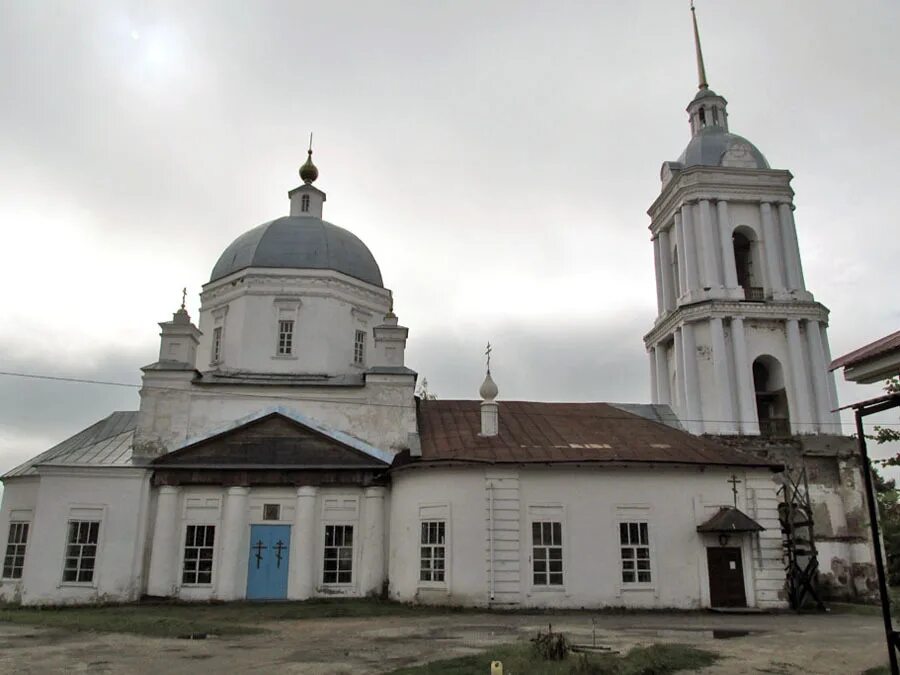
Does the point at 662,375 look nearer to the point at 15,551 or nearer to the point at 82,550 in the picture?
the point at 82,550

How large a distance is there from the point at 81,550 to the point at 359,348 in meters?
10.7

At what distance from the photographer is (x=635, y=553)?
19.5 meters

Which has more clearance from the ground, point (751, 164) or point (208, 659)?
point (751, 164)

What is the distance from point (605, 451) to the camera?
67.5 feet

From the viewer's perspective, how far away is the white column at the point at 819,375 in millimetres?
25375

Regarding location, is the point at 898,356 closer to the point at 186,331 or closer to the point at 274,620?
the point at 274,620

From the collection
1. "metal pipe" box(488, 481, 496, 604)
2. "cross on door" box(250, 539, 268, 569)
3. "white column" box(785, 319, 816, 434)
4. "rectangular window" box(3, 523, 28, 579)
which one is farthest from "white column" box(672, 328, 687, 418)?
"rectangular window" box(3, 523, 28, 579)

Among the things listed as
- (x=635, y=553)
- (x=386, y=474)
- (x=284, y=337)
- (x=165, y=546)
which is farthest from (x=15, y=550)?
(x=635, y=553)

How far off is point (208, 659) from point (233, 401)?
1199cm

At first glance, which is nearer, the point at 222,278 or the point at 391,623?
the point at 391,623

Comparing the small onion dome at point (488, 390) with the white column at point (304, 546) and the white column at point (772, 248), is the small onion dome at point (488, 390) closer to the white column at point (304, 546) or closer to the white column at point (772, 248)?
the white column at point (304, 546)

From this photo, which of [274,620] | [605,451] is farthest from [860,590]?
[274,620]

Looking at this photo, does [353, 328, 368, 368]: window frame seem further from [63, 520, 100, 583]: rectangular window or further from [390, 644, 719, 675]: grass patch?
[390, 644, 719, 675]: grass patch

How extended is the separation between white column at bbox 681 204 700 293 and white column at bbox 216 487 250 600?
17498 millimetres
